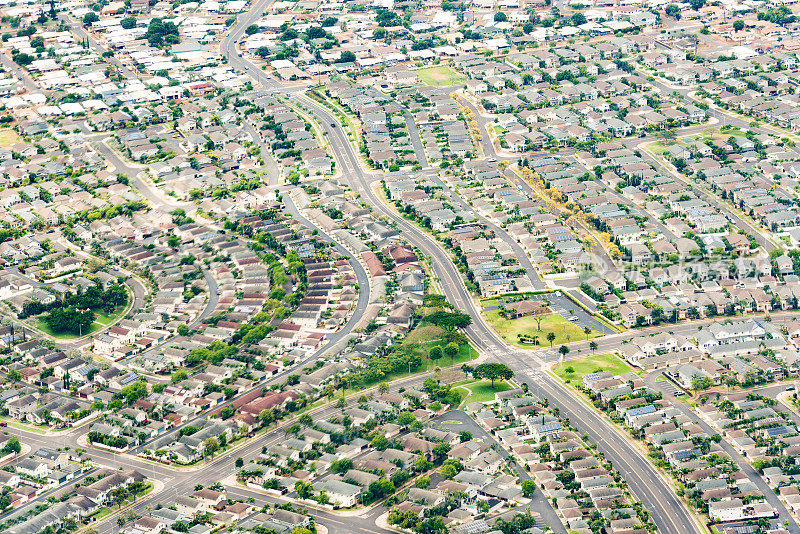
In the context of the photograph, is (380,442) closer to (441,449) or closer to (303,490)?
(441,449)

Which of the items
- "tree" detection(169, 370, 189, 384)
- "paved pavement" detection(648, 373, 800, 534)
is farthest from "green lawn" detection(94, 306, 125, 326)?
"paved pavement" detection(648, 373, 800, 534)

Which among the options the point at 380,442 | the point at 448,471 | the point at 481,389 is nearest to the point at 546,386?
the point at 481,389

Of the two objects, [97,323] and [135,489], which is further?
[97,323]

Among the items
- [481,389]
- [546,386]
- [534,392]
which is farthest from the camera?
[546,386]

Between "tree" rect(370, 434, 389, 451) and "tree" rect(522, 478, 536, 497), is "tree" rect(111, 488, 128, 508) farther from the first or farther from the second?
"tree" rect(522, 478, 536, 497)

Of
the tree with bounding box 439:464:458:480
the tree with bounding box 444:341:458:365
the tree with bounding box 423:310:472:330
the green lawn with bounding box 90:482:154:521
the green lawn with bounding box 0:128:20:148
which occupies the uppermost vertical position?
the green lawn with bounding box 0:128:20:148

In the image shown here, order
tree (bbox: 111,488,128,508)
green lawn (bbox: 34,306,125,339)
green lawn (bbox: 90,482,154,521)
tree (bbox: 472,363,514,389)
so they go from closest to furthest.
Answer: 1. green lawn (bbox: 90,482,154,521)
2. tree (bbox: 111,488,128,508)
3. tree (bbox: 472,363,514,389)
4. green lawn (bbox: 34,306,125,339)
